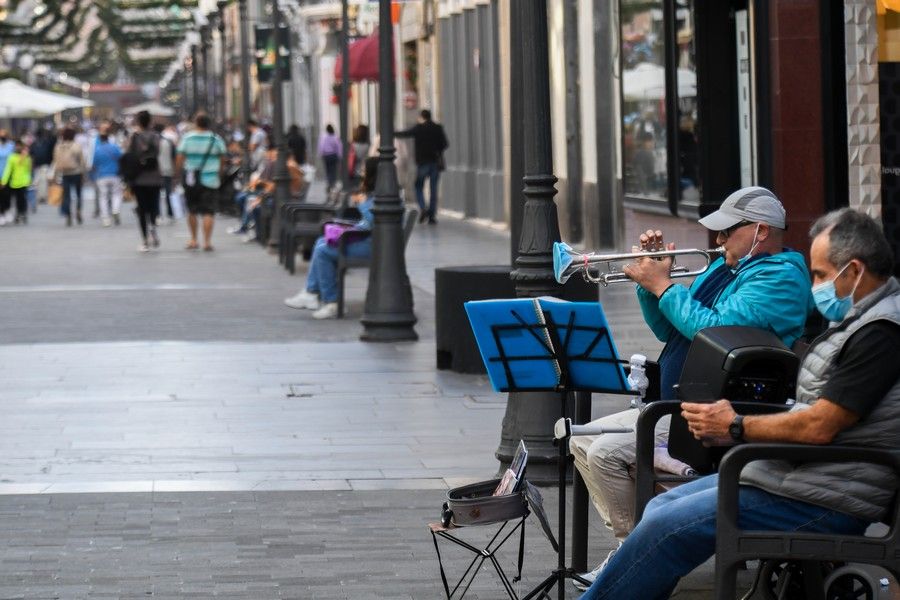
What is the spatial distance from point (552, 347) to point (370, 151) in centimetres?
3194

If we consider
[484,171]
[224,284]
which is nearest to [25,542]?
[224,284]

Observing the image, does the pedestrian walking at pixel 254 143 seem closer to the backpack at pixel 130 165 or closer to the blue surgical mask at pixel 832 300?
the backpack at pixel 130 165

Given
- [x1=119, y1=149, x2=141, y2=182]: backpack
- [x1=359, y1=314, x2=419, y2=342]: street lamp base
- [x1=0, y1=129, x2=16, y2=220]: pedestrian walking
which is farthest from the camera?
[x1=0, y1=129, x2=16, y2=220]: pedestrian walking

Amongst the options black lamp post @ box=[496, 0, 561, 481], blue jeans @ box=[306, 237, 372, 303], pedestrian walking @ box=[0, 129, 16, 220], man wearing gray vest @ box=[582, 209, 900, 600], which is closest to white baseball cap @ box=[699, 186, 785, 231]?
man wearing gray vest @ box=[582, 209, 900, 600]

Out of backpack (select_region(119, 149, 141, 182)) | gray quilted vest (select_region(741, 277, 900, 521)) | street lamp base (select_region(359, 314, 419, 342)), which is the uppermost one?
backpack (select_region(119, 149, 141, 182))

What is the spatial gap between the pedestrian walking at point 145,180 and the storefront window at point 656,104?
869 cm

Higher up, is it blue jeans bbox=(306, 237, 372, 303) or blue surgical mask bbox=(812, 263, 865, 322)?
blue surgical mask bbox=(812, 263, 865, 322)

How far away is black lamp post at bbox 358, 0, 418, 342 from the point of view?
13.9 m

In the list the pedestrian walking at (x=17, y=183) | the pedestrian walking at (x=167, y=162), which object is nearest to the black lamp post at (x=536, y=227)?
the pedestrian walking at (x=167, y=162)

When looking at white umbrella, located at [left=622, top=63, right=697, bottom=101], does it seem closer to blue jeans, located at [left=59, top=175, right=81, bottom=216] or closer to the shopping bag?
blue jeans, located at [left=59, top=175, right=81, bottom=216]

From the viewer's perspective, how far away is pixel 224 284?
19.4 meters

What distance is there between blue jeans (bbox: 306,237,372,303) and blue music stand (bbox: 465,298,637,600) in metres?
9.94

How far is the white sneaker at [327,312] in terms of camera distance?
1573 cm

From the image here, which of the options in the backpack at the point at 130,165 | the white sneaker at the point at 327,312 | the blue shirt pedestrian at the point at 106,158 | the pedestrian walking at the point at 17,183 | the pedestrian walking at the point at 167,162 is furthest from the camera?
the pedestrian walking at the point at 17,183
